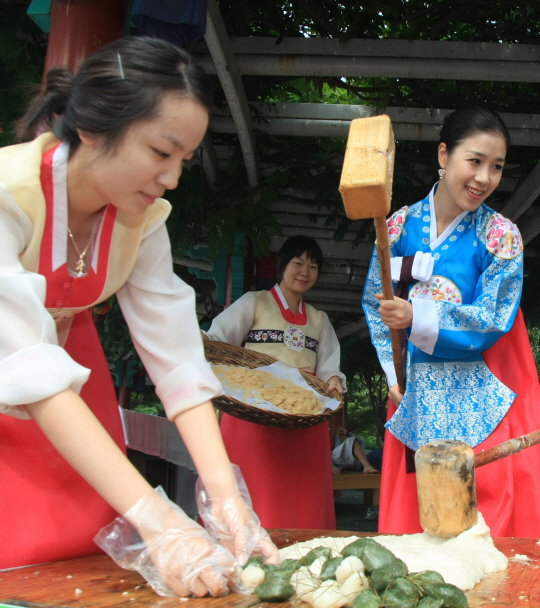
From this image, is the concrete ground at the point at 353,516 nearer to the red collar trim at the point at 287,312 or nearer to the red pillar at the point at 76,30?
the red collar trim at the point at 287,312

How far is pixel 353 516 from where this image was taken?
6949 millimetres

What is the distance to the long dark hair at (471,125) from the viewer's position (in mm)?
2244

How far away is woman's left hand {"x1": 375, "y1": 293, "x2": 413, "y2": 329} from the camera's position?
2044 mm

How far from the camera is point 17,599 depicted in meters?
1.02

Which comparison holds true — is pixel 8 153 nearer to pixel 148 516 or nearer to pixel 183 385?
pixel 183 385

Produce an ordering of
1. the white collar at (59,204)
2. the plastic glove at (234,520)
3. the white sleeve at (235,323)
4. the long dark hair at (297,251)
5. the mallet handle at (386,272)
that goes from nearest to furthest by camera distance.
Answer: the plastic glove at (234,520) < the white collar at (59,204) < the mallet handle at (386,272) < the white sleeve at (235,323) < the long dark hair at (297,251)

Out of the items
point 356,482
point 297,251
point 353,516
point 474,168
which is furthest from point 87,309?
point 353,516

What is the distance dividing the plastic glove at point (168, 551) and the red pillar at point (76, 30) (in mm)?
2009

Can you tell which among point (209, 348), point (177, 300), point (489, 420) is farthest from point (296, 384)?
point (177, 300)

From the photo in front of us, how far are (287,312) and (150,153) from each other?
269cm

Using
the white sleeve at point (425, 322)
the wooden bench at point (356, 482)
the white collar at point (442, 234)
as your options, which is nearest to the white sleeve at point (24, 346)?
the white sleeve at point (425, 322)

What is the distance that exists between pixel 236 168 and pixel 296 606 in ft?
12.9

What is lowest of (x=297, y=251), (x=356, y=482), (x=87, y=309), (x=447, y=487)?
(x=356, y=482)

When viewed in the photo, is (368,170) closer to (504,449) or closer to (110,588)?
(504,449)
